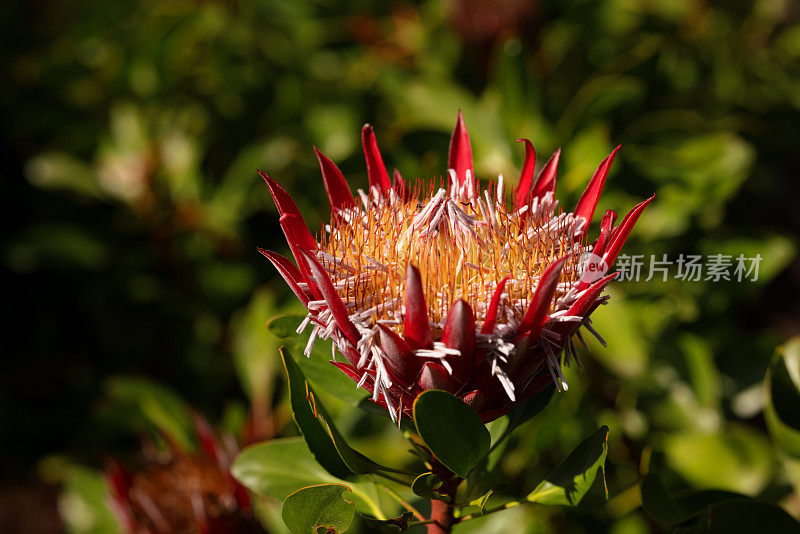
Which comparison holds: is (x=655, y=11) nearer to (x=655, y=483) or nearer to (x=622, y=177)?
(x=622, y=177)

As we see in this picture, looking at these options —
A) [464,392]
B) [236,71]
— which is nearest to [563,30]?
[236,71]

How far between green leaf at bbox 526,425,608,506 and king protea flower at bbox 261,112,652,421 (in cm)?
9

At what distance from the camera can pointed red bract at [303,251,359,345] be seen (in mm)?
608

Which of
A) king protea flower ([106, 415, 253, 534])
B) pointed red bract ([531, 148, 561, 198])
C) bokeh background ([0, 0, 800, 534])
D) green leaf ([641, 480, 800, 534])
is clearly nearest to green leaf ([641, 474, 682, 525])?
green leaf ([641, 480, 800, 534])

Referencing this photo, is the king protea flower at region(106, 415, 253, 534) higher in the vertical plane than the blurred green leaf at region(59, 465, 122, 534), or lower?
higher

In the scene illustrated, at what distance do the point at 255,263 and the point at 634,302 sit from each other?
1080mm

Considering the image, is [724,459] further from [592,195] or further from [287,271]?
[287,271]

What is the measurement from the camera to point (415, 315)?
1.97 feet

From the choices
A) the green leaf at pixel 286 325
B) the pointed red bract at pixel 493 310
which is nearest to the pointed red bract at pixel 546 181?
the pointed red bract at pixel 493 310

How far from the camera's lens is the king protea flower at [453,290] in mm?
608

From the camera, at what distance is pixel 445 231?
2.30ft

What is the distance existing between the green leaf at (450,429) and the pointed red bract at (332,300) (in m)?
0.10

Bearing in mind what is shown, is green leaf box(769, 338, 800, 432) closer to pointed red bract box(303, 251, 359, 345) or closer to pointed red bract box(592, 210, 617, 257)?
pointed red bract box(592, 210, 617, 257)

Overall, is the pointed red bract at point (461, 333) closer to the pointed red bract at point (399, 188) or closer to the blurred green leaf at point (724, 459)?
the pointed red bract at point (399, 188)
